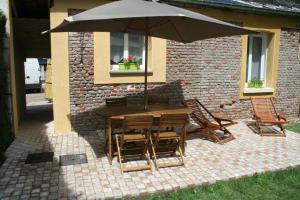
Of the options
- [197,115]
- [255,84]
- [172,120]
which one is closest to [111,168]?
[172,120]

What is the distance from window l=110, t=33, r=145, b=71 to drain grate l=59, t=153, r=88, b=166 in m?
2.93

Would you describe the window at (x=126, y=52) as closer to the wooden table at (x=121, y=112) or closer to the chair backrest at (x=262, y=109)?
the wooden table at (x=121, y=112)

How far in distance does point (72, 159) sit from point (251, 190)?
3.20m

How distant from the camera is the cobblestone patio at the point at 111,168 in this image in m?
4.52

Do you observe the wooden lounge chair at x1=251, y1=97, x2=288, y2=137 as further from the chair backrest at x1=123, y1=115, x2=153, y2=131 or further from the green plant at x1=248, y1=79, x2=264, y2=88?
the chair backrest at x1=123, y1=115, x2=153, y2=131

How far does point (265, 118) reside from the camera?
328 inches

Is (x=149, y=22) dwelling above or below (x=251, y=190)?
above

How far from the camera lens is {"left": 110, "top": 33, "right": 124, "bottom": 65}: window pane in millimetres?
8258

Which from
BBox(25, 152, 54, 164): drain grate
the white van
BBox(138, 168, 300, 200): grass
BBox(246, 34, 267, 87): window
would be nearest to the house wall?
BBox(246, 34, 267, 87): window

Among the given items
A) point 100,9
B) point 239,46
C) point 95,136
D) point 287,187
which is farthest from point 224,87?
point 100,9

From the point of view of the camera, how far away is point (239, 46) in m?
9.48

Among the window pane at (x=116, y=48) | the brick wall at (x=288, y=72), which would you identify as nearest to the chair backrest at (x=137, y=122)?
the window pane at (x=116, y=48)

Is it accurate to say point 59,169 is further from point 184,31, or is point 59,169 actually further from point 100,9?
point 184,31

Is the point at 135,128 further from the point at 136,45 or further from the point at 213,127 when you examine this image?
the point at 136,45
